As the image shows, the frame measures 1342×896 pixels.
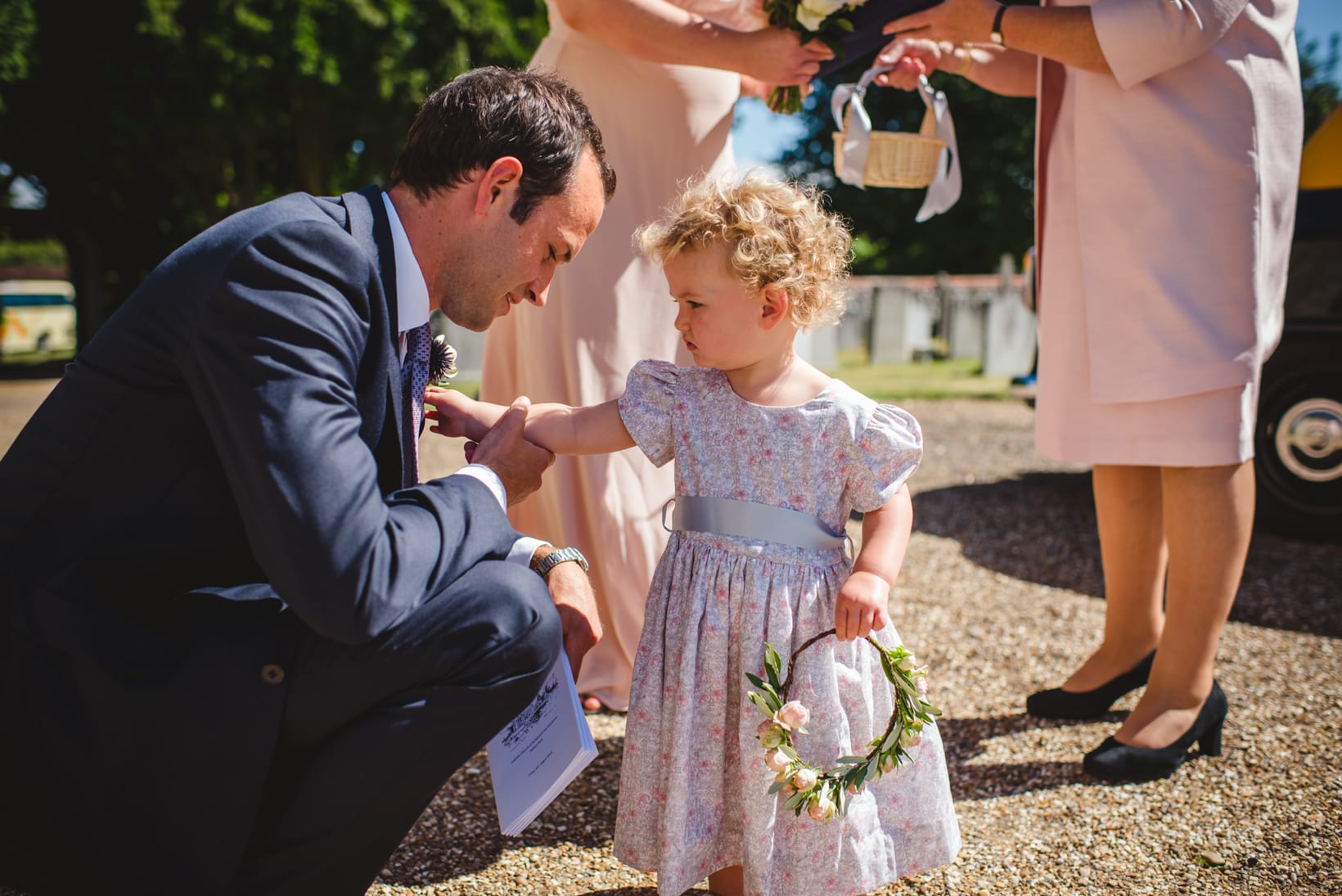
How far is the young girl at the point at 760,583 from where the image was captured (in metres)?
2.03

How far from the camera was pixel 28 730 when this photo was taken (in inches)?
65.2

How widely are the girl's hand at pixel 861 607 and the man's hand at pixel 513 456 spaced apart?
563 millimetres

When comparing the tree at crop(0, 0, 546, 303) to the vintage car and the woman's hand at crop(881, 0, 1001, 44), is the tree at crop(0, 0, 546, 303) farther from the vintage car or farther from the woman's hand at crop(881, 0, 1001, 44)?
the woman's hand at crop(881, 0, 1001, 44)

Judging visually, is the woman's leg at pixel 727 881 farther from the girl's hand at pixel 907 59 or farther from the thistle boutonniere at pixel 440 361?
the girl's hand at pixel 907 59

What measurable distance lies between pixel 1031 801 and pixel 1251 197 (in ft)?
5.50

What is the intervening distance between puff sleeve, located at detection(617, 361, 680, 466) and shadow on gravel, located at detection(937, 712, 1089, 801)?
3.83ft

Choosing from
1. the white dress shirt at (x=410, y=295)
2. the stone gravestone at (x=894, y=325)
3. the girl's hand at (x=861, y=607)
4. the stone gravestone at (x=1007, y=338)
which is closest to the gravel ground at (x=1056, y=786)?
the girl's hand at (x=861, y=607)

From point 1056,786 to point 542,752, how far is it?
5.03ft

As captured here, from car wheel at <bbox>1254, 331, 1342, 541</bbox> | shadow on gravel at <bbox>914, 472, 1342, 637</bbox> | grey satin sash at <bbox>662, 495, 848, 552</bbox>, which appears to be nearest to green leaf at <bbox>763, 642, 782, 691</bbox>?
grey satin sash at <bbox>662, 495, 848, 552</bbox>

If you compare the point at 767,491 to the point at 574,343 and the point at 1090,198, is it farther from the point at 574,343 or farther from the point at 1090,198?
the point at 1090,198

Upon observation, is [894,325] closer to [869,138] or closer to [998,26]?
[869,138]

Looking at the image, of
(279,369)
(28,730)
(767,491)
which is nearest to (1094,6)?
(767,491)

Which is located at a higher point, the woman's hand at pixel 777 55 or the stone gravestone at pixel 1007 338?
the woman's hand at pixel 777 55

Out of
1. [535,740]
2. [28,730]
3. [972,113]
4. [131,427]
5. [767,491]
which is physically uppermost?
[972,113]
